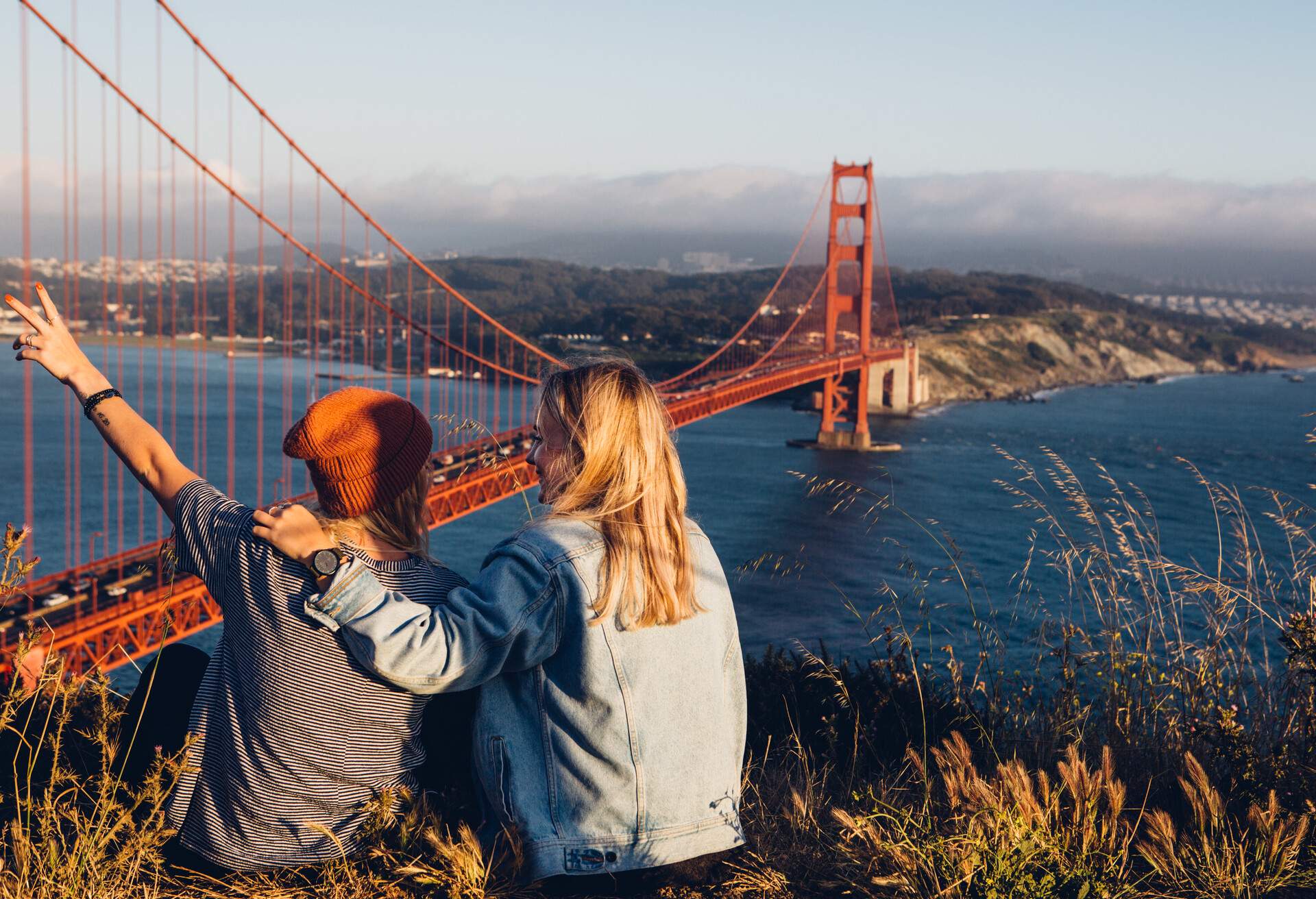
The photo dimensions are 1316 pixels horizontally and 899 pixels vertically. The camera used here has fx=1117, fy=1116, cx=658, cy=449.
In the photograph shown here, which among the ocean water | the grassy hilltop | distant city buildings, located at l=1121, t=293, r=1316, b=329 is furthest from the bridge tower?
distant city buildings, located at l=1121, t=293, r=1316, b=329

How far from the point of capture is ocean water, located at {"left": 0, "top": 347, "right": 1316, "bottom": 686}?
810 inches

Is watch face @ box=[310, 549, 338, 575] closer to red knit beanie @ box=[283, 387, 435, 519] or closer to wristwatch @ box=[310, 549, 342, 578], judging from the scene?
wristwatch @ box=[310, 549, 342, 578]

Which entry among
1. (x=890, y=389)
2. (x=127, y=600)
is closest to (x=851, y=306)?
Answer: (x=890, y=389)

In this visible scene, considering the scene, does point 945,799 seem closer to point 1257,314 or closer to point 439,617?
point 439,617

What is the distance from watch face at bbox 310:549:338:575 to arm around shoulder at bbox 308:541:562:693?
2 cm

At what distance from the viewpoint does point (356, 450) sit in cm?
Result: 168

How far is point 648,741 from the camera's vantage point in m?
1.71

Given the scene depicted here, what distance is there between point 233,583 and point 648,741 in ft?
2.21

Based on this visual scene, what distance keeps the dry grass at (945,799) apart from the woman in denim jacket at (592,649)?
0.15 metres

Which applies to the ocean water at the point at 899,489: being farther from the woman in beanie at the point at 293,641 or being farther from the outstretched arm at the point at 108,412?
the outstretched arm at the point at 108,412

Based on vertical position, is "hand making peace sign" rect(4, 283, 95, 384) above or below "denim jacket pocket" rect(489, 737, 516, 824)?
above

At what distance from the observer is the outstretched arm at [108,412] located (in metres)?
1.81

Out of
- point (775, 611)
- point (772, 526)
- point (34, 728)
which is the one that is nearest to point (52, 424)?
point (772, 526)

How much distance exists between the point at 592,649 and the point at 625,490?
24cm
